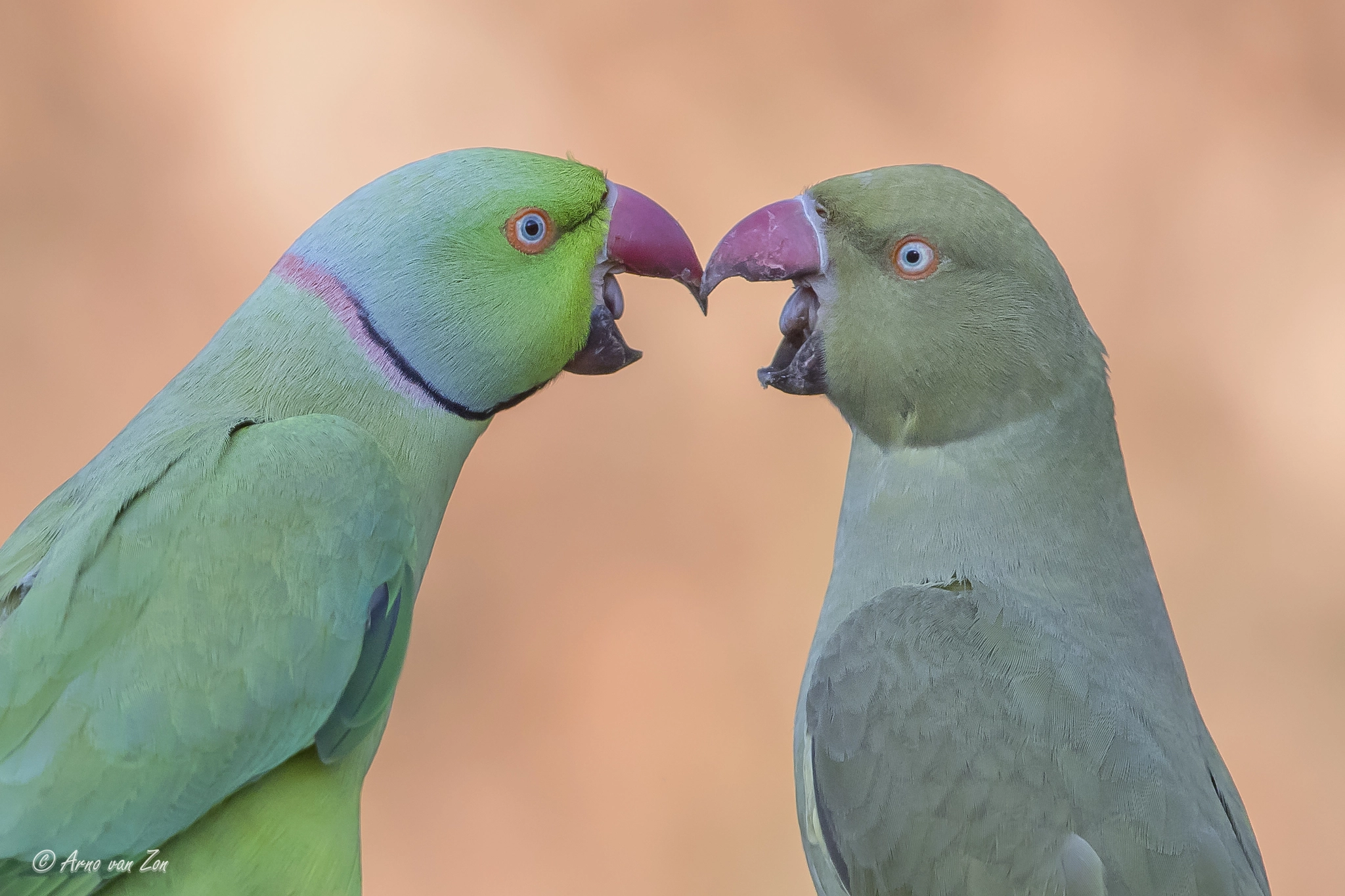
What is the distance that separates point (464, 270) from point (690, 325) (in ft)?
7.46

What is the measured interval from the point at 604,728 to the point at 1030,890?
95.9 inches

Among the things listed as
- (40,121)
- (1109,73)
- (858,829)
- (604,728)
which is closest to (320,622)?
(858,829)

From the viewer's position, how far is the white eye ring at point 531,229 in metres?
1.52

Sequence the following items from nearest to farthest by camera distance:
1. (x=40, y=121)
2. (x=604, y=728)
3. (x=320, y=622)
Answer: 1. (x=320, y=622)
2. (x=40, y=121)
3. (x=604, y=728)

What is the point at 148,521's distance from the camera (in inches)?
50.5

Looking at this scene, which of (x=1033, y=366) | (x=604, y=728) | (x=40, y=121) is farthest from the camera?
(x=604, y=728)

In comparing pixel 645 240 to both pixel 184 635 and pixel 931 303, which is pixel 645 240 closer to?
pixel 931 303

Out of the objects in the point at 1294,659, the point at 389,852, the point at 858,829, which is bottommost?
the point at 389,852

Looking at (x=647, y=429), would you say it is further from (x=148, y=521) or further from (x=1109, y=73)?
(x=148, y=521)

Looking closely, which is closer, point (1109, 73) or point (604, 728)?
point (604, 728)

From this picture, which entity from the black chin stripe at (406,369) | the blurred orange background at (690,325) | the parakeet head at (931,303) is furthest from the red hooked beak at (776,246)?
the blurred orange background at (690,325)

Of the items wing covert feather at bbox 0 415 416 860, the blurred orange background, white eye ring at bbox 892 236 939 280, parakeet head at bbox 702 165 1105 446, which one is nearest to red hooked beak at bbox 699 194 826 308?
parakeet head at bbox 702 165 1105 446

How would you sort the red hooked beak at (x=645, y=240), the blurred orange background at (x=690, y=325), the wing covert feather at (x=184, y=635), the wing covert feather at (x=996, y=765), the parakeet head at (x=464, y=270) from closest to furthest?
the wing covert feather at (x=184, y=635) → the wing covert feather at (x=996, y=765) → the parakeet head at (x=464, y=270) → the red hooked beak at (x=645, y=240) → the blurred orange background at (x=690, y=325)

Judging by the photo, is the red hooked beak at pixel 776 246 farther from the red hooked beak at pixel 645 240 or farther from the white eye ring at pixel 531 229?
the white eye ring at pixel 531 229
